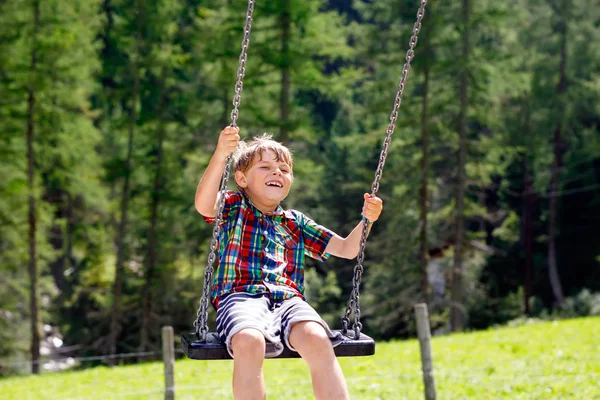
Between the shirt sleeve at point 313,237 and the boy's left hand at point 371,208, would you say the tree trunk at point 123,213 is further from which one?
the boy's left hand at point 371,208

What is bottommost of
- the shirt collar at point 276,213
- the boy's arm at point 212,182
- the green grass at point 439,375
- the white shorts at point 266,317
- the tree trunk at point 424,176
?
the green grass at point 439,375

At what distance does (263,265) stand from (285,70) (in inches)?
541

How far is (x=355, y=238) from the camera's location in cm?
365

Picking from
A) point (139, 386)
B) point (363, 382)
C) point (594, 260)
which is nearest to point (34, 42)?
point (139, 386)

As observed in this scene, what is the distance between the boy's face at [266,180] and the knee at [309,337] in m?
0.69

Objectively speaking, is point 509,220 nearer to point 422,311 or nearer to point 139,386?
point 139,386

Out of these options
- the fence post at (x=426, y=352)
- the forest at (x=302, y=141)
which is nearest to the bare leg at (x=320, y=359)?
the fence post at (x=426, y=352)

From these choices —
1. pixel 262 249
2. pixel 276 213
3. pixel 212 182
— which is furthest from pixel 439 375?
pixel 212 182

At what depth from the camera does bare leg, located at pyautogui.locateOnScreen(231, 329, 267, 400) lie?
2.90 metres

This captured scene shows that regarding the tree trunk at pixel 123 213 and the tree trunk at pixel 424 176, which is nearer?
the tree trunk at pixel 424 176

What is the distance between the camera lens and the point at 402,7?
57.5 ft

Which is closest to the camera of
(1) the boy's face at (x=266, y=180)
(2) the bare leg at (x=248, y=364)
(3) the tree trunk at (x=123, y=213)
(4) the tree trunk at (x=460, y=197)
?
(2) the bare leg at (x=248, y=364)

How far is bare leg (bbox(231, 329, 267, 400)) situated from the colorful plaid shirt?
1.22ft

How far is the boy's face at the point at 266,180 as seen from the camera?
3516 millimetres
